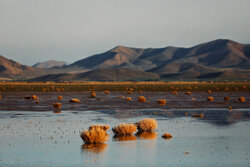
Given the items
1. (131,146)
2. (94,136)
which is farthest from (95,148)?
(131,146)

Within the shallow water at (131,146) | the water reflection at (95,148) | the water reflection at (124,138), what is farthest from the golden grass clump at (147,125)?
the water reflection at (95,148)

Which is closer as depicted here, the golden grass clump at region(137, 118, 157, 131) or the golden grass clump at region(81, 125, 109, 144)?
the golden grass clump at region(81, 125, 109, 144)

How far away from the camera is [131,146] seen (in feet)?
50.3

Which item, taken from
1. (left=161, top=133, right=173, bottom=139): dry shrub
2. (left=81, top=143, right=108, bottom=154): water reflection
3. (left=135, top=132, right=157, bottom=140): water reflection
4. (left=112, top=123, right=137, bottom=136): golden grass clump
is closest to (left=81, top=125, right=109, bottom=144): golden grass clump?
(left=81, top=143, right=108, bottom=154): water reflection

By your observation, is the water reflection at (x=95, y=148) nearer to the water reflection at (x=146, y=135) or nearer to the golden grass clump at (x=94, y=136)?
the golden grass clump at (x=94, y=136)

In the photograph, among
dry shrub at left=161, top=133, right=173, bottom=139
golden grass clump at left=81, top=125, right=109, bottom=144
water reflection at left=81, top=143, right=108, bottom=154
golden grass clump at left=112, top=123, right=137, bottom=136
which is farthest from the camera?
golden grass clump at left=112, top=123, right=137, bottom=136

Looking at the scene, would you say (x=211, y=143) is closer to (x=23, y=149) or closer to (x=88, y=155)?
(x=88, y=155)

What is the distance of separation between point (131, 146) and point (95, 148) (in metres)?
1.36

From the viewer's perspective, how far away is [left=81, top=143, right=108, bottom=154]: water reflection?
14.5 m

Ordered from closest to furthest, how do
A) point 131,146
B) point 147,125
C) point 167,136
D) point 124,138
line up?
point 131,146 < point 124,138 < point 167,136 < point 147,125

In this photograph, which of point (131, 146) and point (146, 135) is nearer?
point (131, 146)

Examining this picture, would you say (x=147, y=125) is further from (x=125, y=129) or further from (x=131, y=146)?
(x=131, y=146)

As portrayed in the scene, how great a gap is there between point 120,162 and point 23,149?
4.16m

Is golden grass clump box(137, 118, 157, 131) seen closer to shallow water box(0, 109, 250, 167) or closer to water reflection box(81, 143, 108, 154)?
shallow water box(0, 109, 250, 167)
